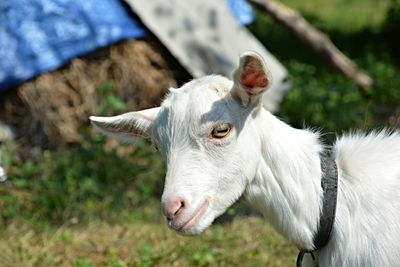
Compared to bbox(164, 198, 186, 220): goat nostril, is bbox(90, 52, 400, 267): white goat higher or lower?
higher

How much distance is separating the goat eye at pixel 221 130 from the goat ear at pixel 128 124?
39cm

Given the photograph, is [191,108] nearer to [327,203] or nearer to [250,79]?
[250,79]

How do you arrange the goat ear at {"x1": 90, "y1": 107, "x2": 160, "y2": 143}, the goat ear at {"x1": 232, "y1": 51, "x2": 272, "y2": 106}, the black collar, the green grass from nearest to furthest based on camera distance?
the goat ear at {"x1": 232, "y1": 51, "x2": 272, "y2": 106}
the black collar
the goat ear at {"x1": 90, "y1": 107, "x2": 160, "y2": 143}
the green grass

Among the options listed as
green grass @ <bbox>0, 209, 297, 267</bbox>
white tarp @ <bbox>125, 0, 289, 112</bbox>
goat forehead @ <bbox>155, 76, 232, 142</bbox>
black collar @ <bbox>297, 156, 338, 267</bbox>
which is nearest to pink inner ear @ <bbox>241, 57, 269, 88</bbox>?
goat forehead @ <bbox>155, 76, 232, 142</bbox>

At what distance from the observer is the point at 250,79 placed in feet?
11.3

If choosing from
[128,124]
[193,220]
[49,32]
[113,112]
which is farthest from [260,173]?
[49,32]

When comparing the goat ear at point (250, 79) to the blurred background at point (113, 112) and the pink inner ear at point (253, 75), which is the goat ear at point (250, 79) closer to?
the pink inner ear at point (253, 75)

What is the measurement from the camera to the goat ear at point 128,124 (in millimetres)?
3811

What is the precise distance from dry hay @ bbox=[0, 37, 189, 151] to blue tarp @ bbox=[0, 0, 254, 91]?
15 cm

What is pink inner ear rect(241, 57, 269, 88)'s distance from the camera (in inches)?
133

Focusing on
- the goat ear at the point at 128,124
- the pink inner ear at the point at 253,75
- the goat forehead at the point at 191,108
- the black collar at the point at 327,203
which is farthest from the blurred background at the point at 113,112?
A: the pink inner ear at the point at 253,75

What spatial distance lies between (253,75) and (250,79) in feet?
0.09

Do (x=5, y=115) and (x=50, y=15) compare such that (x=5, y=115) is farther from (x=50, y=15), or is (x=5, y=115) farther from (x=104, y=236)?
(x=104, y=236)

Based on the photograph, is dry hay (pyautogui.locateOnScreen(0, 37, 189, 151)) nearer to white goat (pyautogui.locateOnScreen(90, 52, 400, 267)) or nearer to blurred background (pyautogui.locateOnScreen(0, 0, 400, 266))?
blurred background (pyautogui.locateOnScreen(0, 0, 400, 266))
